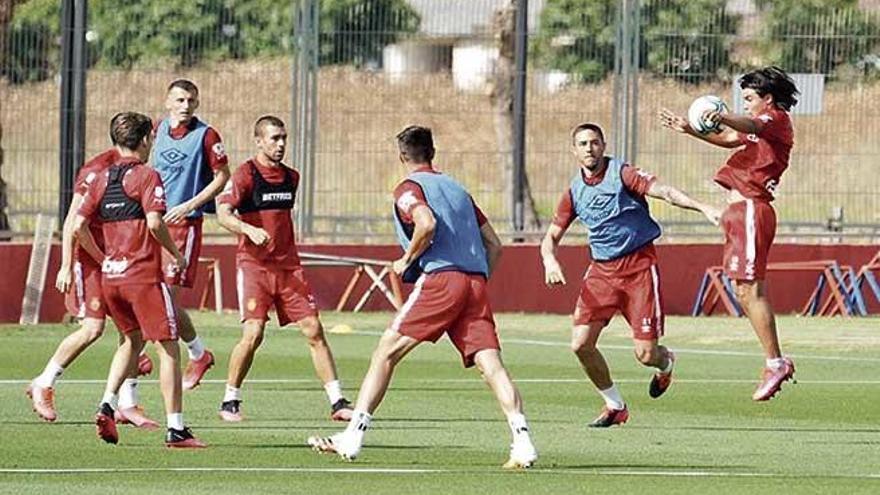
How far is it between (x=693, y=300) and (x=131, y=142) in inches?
652

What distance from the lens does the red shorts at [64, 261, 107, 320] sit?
15.3 metres

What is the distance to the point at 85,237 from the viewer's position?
49.3 feet

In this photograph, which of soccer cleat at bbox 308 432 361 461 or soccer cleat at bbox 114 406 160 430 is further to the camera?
soccer cleat at bbox 114 406 160 430

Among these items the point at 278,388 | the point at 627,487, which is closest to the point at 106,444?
the point at 627,487

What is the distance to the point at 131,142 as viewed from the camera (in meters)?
14.5

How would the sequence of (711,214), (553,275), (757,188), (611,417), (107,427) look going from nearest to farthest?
(107,427)
(553,275)
(711,214)
(611,417)
(757,188)

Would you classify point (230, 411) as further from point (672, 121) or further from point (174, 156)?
point (672, 121)

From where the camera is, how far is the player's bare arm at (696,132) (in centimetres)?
1559

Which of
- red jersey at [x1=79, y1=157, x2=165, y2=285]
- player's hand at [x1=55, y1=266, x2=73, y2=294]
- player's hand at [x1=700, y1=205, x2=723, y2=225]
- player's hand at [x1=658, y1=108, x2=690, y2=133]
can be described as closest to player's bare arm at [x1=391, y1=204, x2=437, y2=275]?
red jersey at [x1=79, y1=157, x2=165, y2=285]

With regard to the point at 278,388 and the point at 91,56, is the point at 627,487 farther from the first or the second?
the point at 91,56

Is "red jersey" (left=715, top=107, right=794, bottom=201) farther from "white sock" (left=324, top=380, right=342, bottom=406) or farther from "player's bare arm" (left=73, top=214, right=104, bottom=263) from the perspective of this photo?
"player's bare arm" (left=73, top=214, right=104, bottom=263)

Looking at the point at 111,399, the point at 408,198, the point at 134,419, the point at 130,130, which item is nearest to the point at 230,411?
the point at 134,419

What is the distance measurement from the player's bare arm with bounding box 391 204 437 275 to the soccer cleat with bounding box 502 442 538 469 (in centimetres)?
114

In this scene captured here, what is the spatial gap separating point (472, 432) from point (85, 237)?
2.75 metres
